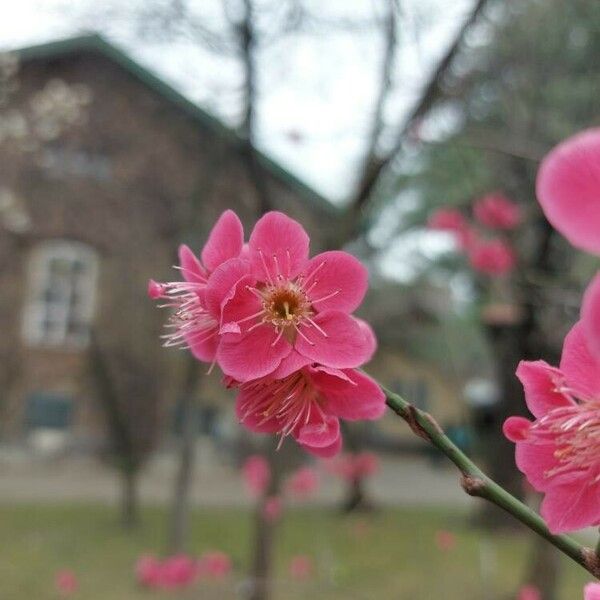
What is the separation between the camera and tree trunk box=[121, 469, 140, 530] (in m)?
7.14

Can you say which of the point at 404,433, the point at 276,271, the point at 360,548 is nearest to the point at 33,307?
the point at 360,548

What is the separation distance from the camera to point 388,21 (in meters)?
3.07

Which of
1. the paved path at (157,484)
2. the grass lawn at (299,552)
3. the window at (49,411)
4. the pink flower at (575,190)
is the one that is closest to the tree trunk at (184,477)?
the grass lawn at (299,552)

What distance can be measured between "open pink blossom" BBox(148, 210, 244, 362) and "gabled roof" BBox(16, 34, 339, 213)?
364 cm

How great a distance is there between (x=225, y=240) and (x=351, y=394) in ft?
0.40

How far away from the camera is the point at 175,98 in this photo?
6.54m

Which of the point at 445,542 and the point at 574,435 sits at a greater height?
the point at 574,435

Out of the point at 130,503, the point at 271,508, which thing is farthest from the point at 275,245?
the point at 130,503

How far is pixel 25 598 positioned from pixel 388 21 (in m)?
3.88

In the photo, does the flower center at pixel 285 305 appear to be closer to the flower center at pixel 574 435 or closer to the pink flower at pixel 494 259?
the flower center at pixel 574 435

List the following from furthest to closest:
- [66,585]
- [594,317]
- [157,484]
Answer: [157,484], [66,585], [594,317]

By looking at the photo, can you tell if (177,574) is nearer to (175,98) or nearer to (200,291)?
(200,291)

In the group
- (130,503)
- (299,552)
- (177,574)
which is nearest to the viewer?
(177,574)

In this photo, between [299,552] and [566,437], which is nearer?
[566,437]
